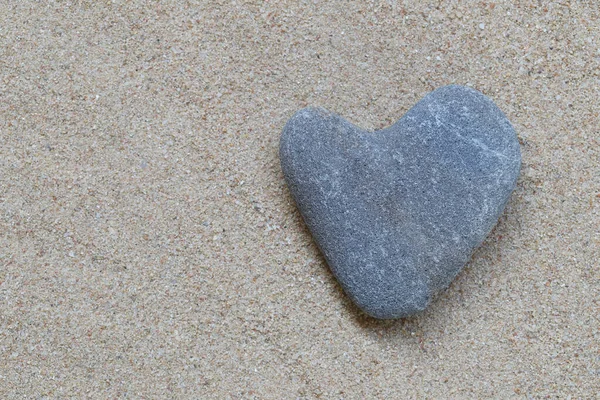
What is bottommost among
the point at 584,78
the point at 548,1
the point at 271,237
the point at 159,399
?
the point at 159,399

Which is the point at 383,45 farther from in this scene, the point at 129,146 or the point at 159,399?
the point at 159,399

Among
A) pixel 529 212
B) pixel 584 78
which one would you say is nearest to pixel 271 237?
pixel 529 212

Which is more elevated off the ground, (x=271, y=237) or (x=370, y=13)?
(x=370, y=13)
